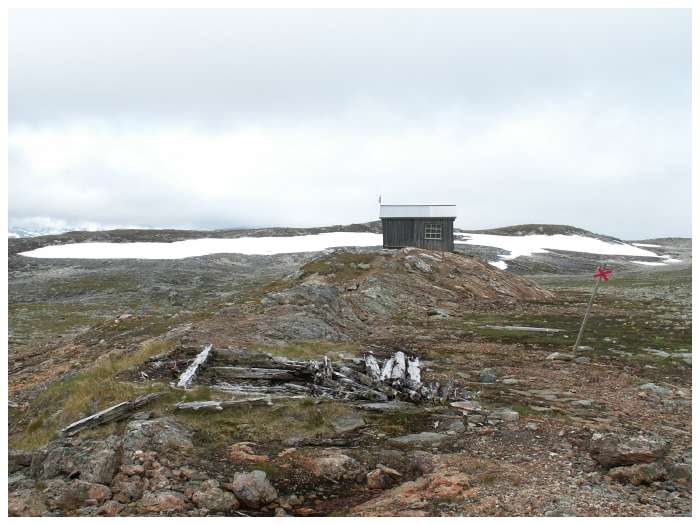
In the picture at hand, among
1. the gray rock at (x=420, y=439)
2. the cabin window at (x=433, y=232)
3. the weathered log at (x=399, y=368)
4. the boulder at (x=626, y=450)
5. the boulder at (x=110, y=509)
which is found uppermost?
the cabin window at (x=433, y=232)

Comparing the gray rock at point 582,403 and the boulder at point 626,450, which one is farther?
the gray rock at point 582,403

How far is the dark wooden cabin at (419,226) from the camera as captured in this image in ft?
144

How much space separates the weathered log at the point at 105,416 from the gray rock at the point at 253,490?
3.45 meters

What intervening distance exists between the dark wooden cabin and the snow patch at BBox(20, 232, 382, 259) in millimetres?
41016

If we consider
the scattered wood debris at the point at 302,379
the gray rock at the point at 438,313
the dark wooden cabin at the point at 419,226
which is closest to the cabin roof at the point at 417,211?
the dark wooden cabin at the point at 419,226

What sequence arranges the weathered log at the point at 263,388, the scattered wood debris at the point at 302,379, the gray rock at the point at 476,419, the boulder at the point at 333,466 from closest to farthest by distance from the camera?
the boulder at the point at 333,466 → the gray rock at the point at 476,419 → the weathered log at the point at 263,388 → the scattered wood debris at the point at 302,379

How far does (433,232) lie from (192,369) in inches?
1382

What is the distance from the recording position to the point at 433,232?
145 ft

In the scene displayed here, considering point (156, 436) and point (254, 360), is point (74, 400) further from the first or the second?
point (254, 360)

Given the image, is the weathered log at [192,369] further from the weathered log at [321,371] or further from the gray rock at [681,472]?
the gray rock at [681,472]

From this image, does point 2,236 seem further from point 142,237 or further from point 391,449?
point 142,237

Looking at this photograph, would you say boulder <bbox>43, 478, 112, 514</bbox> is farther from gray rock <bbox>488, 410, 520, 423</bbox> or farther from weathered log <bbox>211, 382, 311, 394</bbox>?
gray rock <bbox>488, 410, 520, 423</bbox>
